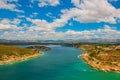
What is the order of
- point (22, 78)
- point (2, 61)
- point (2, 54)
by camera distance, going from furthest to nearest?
point (2, 54) < point (2, 61) < point (22, 78)

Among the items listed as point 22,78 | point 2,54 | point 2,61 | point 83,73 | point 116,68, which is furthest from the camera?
point 2,54

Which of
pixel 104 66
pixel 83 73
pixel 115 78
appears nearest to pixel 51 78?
pixel 83 73

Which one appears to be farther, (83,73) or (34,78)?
(83,73)

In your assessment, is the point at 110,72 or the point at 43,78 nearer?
the point at 43,78

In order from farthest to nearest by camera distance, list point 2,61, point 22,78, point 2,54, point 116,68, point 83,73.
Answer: point 2,54 < point 2,61 < point 116,68 < point 83,73 < point 22,78

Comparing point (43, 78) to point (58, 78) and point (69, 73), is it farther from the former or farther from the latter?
point (69, 73)

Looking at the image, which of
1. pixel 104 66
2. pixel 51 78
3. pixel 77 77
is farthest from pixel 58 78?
pixel 104 66

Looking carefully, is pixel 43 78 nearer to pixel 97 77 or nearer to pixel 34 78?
pixel 34 78

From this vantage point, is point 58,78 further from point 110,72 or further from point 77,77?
point 110,72
